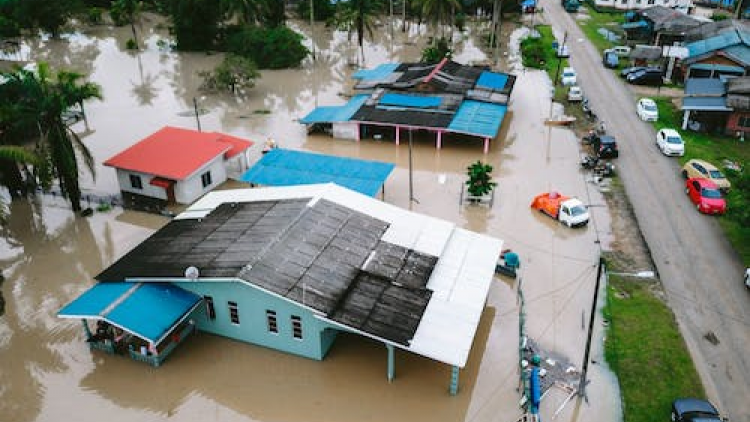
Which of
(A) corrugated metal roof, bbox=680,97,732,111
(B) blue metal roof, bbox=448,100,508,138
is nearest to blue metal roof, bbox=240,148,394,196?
(B) blue metal roof, bbox=448,100,508,138

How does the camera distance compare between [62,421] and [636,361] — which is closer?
[62,421]

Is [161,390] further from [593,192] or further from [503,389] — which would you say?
[593,192]

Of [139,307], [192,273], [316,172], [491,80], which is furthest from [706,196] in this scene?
[139,307]

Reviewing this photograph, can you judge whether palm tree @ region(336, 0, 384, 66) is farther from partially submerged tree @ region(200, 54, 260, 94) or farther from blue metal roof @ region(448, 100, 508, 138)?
blue metal roof @ region(448, 100, 508, 138)

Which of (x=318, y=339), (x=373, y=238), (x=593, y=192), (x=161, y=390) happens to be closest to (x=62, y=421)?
(x=161, y=390)

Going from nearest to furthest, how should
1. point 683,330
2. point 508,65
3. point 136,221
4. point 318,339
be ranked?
point 318,339 < point 683,330 < point 136,221 < point 508,65

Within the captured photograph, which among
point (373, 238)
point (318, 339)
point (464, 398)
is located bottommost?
point (464, 398)

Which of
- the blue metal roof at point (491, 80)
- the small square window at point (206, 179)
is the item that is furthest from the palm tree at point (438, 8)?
→ the small square window at point (206, 179)
